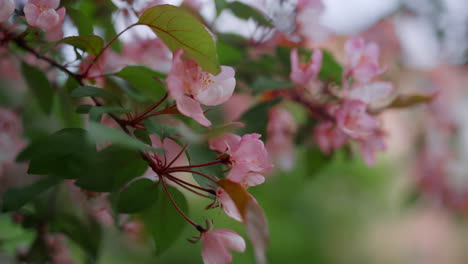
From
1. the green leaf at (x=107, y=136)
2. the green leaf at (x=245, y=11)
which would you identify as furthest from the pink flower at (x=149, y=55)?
the green leaf at (x=107, y=136)

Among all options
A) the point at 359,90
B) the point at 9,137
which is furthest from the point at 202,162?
the point at 9,137

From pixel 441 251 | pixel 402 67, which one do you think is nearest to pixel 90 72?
pixel 402 67

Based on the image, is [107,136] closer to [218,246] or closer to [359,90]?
[218,246]

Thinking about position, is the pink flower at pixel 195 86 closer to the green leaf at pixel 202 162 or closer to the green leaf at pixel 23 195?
the green leaf at pixel 202 162

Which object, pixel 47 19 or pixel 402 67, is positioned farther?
pixel 402 67

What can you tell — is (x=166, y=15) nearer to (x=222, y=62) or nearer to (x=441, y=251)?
(x=222, y=62)

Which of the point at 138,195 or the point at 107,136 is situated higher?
the point at 107,136
